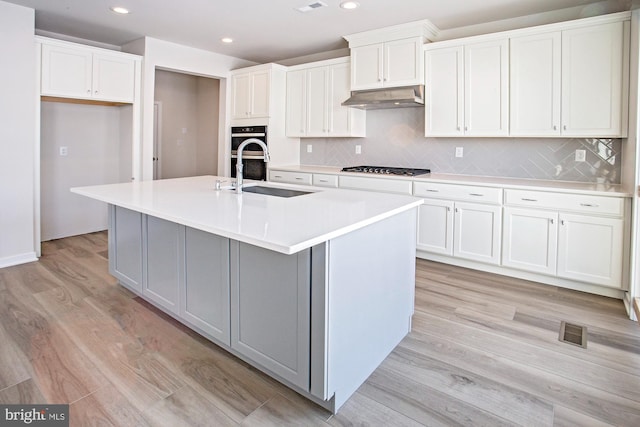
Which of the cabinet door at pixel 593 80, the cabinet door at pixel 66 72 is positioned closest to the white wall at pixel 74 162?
the cabinet door at pixel 66 72

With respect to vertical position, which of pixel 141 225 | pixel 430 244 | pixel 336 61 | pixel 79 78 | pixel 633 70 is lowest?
pixel 430 244

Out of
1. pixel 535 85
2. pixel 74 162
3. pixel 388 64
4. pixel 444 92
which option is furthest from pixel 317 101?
pixel 74 162

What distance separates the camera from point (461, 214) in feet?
12.3

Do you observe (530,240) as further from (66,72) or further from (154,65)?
(66,72)

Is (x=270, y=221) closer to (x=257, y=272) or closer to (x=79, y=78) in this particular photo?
(x=257, y=272)

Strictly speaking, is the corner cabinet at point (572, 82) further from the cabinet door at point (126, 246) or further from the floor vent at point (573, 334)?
the cabinet door at point (126, 246)

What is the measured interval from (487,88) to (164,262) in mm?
3264

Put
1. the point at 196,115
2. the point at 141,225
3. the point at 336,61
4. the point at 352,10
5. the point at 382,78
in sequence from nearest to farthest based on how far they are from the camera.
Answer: the point at 141,225, the point at 352,10, the point at 382,78, the point at 336,61, the point at 196,115

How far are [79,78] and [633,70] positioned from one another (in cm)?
515

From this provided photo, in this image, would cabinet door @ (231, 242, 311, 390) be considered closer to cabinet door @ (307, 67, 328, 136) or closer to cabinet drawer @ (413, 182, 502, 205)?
cabinet drawer @ (413, 182, 502, 205)

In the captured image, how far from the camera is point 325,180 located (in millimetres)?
4742

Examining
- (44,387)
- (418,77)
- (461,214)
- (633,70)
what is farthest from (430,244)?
(44,387)

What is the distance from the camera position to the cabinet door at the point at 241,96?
17.9ft

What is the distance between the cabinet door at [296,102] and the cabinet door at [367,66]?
0.90m
